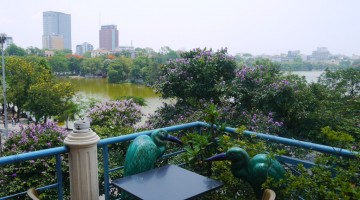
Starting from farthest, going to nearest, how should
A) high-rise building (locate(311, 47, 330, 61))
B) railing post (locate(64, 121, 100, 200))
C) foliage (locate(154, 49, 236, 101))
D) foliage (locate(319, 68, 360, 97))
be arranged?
high-rise building (locate(311, 47, 330, 61)) < foliage (locate(319, 68, 360, 97)) < foliage (locate(154, 49, 236, 101)) < railing post (locate(64, 121, 100, 200))

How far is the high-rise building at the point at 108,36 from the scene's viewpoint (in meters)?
195

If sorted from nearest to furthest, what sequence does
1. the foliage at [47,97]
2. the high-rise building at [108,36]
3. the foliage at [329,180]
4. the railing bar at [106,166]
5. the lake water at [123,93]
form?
the foliage at [329,180], the railing bar at [106,166], the foliage at [47,97], the lake water at [123,93], the high-rise building at [108,36]

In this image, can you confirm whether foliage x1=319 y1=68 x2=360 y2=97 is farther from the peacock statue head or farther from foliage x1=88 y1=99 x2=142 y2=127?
the peacock statue head

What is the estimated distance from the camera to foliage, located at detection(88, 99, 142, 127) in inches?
348

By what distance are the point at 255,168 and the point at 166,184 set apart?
68 centimetres

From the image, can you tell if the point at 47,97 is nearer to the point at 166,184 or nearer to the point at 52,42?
the point at 166,184

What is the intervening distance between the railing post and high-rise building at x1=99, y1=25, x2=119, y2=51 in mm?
199574

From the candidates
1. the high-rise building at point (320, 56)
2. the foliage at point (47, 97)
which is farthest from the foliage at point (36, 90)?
the high-rise building at point (320, 56)

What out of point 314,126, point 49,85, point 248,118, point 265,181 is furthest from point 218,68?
point 49,85

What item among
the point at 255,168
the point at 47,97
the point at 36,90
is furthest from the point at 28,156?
the point at 36,90

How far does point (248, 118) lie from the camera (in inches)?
259

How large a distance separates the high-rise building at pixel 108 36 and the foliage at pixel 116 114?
192190mm

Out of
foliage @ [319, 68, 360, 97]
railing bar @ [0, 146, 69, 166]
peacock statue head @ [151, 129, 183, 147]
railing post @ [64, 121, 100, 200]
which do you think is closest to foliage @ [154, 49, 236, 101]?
peacock statue head @ [151, 129, 183, 147]

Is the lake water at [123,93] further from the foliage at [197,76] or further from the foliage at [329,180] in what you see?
the foliage at [329,180]
